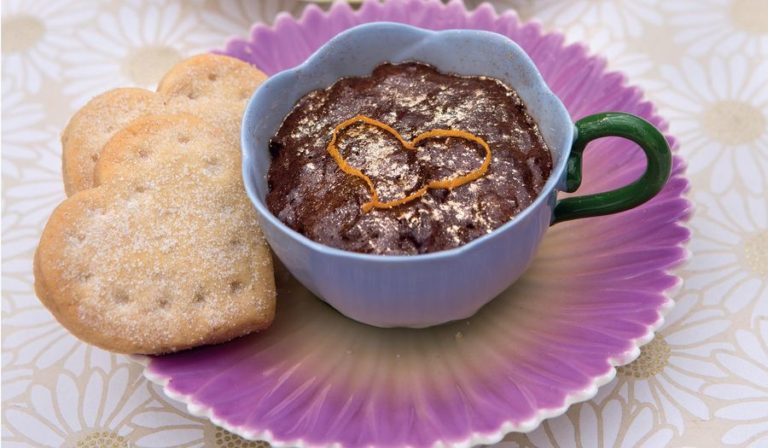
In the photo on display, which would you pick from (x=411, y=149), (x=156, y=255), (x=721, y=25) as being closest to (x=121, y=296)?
(x=156, y=255)

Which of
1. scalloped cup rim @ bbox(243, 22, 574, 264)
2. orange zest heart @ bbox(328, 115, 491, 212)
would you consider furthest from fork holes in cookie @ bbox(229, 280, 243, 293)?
orange zest heart @ bbox(328, 115, 491, 212)

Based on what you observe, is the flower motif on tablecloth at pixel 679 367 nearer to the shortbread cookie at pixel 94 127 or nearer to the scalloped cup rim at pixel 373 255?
the scalloped cup rim at pixel 373 255

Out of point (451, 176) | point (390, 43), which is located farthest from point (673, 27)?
point (451, 176)

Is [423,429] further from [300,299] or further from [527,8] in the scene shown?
[527,8]

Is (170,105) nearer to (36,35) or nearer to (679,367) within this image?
(36,35)

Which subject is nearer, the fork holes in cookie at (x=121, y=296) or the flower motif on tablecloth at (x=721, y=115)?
the fork holes in cookie at (x=121, y=296)

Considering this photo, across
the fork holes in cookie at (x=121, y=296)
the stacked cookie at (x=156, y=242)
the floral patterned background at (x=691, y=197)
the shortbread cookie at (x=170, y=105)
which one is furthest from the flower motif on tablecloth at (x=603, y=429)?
the shortbread cookie at (x=170, y=105)
